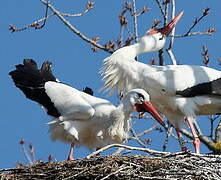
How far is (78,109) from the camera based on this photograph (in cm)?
1251

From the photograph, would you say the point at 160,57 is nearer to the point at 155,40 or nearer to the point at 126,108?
the point at 155,40

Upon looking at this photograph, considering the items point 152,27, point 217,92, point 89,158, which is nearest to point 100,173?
point 89,158

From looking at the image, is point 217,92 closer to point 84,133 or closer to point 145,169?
point 84,133

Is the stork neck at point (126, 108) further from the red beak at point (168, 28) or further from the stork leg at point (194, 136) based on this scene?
the red beak at point (168, 28)

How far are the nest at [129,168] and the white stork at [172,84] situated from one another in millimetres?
2925

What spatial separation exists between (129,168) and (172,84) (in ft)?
11.4

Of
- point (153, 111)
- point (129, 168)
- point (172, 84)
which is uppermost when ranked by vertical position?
point (172, 84)

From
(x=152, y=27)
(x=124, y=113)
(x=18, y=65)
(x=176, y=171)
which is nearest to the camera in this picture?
(x=176, y=171)

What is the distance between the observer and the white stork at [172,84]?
12.8m

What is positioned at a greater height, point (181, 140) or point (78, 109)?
point (78, 109)

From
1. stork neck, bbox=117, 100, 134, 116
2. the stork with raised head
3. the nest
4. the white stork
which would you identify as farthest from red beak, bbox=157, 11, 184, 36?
the nest

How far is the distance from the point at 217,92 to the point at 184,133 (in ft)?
2.63

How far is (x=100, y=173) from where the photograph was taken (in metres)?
9.51

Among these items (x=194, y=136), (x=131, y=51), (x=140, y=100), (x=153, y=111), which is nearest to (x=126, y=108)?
(x=140, y=100)
